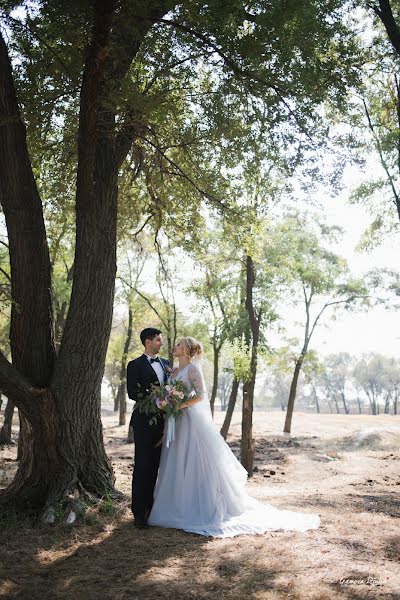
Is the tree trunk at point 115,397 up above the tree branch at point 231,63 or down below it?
below

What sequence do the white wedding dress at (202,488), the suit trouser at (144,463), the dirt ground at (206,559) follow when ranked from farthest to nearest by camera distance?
1. the suit trouser at (144,463)
2. the white wedding dress at (202,488)
3. the dirt ground at (206,559)

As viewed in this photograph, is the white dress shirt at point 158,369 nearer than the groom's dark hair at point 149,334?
No

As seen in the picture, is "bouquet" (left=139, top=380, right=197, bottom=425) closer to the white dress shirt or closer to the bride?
the bride

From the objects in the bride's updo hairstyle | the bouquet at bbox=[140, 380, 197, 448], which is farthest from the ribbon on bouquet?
the bride's updo hairstyle

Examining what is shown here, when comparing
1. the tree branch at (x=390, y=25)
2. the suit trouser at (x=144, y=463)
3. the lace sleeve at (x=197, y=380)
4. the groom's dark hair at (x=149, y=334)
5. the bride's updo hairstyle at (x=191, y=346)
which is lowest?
the suit trouser at (x=144, y=463)

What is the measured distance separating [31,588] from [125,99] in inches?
230

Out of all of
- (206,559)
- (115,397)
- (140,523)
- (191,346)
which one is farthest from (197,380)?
(115,397)

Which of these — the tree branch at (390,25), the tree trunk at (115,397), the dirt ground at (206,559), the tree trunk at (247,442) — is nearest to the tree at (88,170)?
the tree branch at (390,25)

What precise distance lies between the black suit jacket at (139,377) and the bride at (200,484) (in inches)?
11.0

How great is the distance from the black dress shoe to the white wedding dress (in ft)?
0.31

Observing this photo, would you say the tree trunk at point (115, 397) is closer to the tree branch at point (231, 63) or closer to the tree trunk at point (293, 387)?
the tree trunk at point (293, 387)

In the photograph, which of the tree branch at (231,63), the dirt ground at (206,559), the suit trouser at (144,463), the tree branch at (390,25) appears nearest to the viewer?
the dirt ground at (206,559)

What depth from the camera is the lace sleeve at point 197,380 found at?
6484mm

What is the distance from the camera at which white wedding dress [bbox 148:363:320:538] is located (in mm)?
5980
